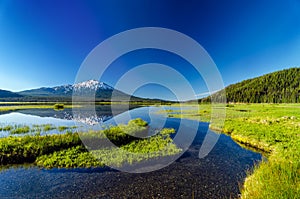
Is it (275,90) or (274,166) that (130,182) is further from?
(275,90)

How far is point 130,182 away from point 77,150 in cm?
764

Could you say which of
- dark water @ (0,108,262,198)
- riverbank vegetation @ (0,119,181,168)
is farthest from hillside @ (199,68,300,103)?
riverbank vegetation @ (0,119,181,168)

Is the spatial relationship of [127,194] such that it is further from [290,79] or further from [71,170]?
[290,79]

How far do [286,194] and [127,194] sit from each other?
309 inches

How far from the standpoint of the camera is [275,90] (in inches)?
5901

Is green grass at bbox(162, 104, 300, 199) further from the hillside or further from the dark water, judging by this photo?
the hillside

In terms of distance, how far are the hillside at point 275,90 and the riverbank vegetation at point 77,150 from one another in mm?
152661

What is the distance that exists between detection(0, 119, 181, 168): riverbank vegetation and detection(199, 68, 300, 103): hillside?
153 meters

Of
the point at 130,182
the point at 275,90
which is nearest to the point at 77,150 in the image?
the point at 130,182

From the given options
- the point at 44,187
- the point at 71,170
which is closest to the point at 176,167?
the point at 71,170

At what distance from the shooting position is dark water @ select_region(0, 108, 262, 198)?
398 inches

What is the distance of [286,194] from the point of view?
5969mm

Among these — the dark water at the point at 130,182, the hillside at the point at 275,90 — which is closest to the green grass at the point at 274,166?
the dark water at the point at 130,182

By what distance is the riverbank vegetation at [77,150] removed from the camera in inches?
563
